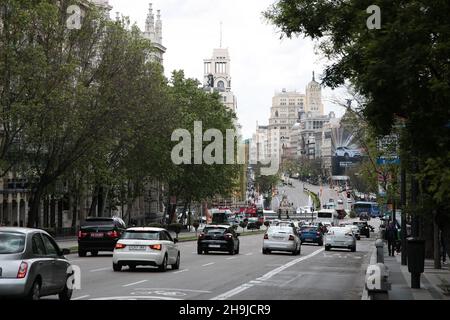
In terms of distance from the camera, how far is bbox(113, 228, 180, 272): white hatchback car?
27703mm

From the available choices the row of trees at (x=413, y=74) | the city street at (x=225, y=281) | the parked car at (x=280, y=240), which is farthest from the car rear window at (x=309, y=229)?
the row of trees at (x=413, y=74)

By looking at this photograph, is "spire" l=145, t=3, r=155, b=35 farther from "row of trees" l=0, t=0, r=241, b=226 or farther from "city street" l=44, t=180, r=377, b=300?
"city street" l=44, t=180, r=377, b=300

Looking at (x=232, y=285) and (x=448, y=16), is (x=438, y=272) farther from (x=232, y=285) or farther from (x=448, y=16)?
(x=448, y=16)

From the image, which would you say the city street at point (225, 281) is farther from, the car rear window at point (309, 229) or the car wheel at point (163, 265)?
the car rear window at point (309, 229)

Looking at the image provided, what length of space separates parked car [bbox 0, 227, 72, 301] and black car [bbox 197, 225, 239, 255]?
81.6 ft

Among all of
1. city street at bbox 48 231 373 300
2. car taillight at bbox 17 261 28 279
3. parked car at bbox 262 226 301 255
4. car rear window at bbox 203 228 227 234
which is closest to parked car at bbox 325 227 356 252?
parked car at bbox 262 226 301 255

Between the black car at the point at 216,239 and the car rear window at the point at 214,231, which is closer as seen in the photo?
the black car at the point at 216,239

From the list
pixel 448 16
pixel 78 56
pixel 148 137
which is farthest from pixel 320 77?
pixel 148 137

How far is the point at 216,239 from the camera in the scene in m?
42.4

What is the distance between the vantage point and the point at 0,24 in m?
49.0

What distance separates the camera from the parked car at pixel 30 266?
1512cm

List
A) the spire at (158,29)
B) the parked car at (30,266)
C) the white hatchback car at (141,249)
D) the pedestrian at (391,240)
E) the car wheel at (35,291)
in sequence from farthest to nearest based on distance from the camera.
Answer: the spire at (158,29), the pedestrian at (391,240), the white hatchback car at (141,249), the car wheel at (35,291), the parked car at (30,266)

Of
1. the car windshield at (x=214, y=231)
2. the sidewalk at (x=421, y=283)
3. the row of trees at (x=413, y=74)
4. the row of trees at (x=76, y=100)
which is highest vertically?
the row of trees at (x=76, y=100)
